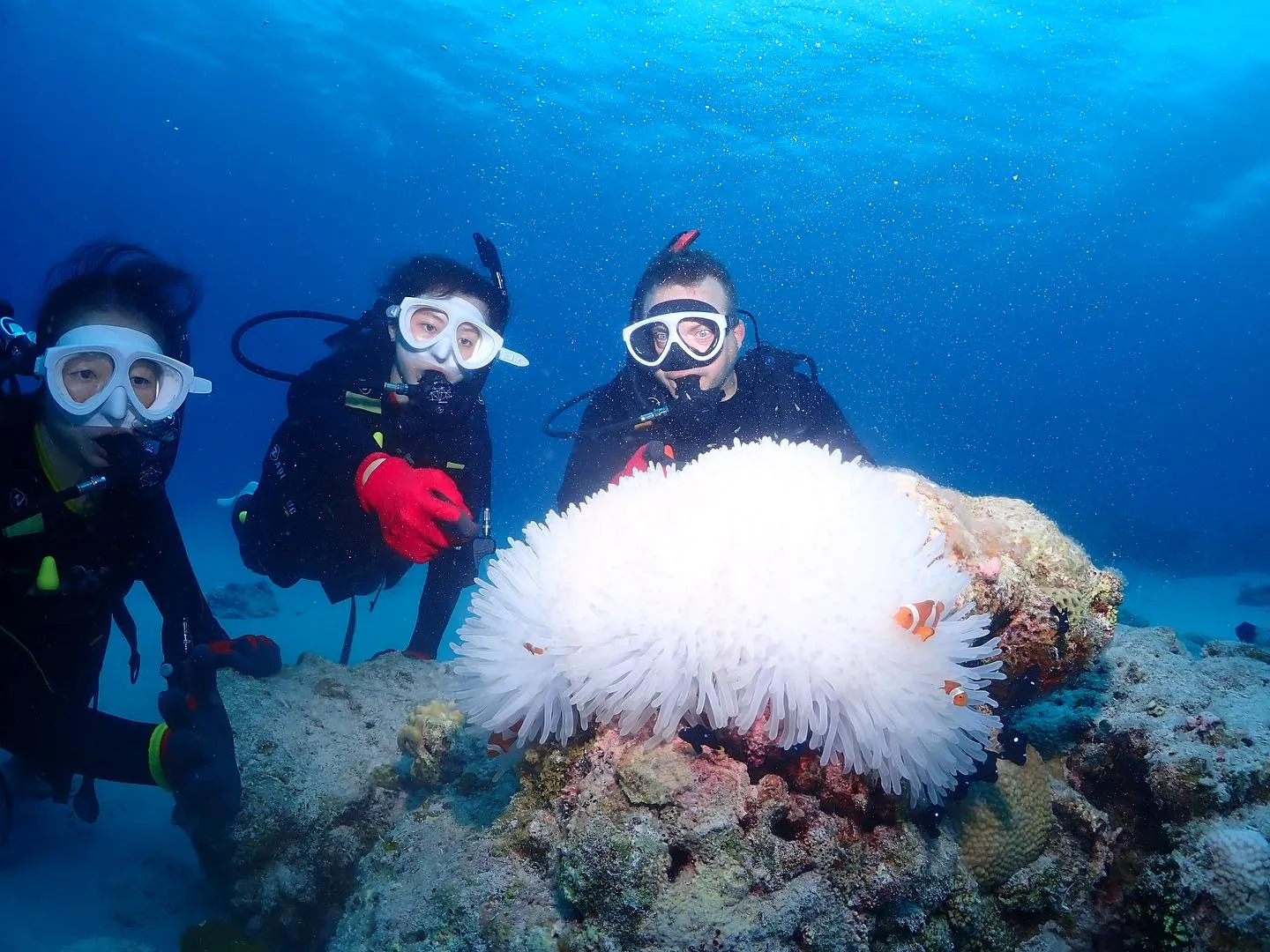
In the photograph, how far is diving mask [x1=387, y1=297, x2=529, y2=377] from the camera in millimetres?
5160

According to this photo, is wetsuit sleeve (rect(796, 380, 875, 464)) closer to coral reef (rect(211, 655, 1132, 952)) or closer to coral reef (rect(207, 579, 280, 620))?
coral reef (rect(211, 655, 1132, 952))

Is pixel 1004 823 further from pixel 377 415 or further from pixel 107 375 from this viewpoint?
pixel 107 375

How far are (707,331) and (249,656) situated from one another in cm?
399

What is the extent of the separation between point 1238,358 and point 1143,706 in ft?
274

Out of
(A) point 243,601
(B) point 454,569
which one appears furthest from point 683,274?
(A) point 243,601

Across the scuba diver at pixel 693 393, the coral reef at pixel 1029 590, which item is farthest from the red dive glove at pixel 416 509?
the coral reef at pixel 1029 590

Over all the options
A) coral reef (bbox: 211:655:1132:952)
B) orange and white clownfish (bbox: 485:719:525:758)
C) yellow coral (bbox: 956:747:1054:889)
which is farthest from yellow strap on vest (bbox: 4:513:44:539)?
yellow coral (bbox: 956:747:1054:889)

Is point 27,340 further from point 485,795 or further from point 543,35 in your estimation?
point 543,35

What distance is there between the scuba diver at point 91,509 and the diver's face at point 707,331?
316 centimetres

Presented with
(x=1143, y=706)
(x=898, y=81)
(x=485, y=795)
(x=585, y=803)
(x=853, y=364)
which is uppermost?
(x=853, y=364)

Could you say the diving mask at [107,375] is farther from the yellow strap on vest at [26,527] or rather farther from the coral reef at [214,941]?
the coral reef at [214,941]

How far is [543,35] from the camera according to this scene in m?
25.7

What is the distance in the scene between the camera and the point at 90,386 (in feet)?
12.7

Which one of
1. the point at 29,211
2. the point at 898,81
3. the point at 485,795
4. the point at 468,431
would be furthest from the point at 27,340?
the point at 29,211
